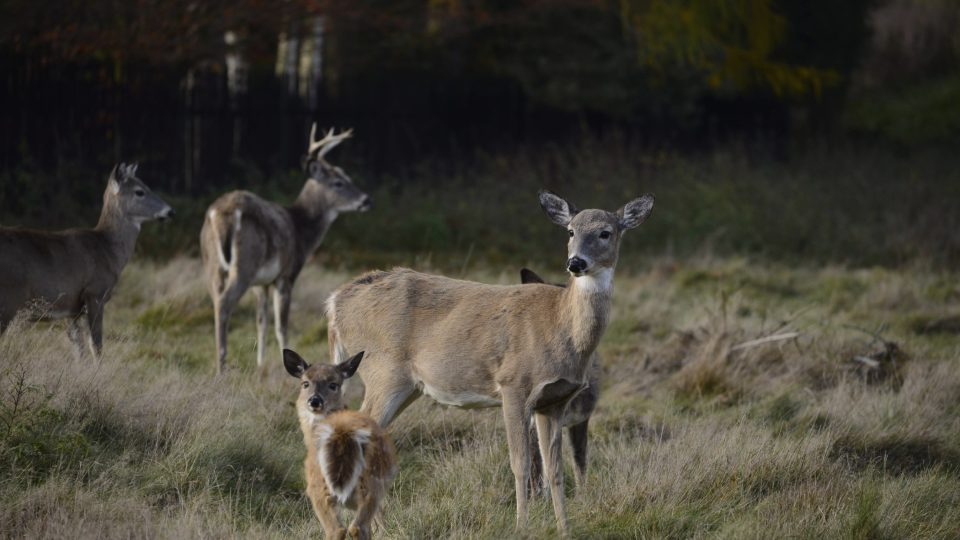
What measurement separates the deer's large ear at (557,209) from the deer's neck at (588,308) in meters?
0.59

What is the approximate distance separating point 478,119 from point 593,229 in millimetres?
13654

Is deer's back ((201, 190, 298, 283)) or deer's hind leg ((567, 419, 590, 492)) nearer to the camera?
deer's hind leg ((567, 419, 590, 492))

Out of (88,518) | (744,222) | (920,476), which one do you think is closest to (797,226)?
(744,222)

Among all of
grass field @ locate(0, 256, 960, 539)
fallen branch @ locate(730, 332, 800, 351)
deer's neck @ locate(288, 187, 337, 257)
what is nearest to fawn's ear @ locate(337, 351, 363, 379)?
grass field @ locate(0, 256, 960, 539)

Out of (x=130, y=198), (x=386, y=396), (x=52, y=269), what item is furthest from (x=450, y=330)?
(x=130, y=198)

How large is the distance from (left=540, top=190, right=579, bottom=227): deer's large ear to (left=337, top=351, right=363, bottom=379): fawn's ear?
4.23 feet

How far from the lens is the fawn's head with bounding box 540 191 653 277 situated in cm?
605

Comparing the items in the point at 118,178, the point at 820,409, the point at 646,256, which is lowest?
the point at 646,256

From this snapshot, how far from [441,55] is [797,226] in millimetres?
7500

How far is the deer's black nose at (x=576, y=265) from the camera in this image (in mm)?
5914

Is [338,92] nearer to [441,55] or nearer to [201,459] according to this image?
[441,55]

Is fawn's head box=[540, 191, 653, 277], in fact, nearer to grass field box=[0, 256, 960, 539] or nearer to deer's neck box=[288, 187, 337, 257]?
grass field box=[0, 256, 960, 539]

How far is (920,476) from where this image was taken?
6.64 meters

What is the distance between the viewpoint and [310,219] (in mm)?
11828
